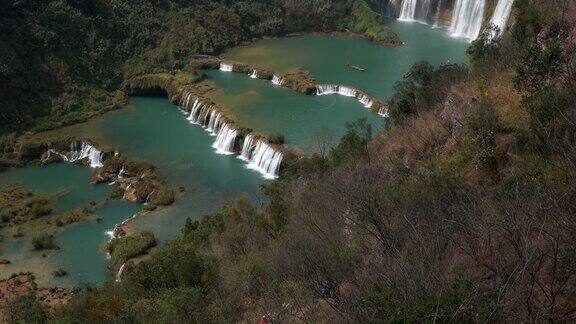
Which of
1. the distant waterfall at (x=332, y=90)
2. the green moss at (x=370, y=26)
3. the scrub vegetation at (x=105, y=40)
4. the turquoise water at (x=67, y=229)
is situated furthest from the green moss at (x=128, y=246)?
the green moss at (x=370, y=26)

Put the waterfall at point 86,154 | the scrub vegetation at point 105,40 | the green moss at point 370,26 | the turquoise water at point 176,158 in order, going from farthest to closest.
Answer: the green moss at point 370,26 < the scrub vegetation at point 105,40 < the waterfall at point 86,154 < the turquoise water at point 176,158

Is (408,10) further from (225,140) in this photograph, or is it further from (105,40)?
(225,140)

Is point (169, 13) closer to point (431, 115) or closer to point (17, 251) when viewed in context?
point (17, 251)

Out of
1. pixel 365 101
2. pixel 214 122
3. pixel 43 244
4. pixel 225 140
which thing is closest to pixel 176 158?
pixel 225 140

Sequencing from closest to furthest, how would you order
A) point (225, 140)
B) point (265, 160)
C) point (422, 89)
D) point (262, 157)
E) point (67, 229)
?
point (422, 89) < point (67, 229) < point (265, 160) < point (262, 157) < point (225, 140)

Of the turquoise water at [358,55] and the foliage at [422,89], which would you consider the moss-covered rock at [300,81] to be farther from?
the foliage at [422,89]

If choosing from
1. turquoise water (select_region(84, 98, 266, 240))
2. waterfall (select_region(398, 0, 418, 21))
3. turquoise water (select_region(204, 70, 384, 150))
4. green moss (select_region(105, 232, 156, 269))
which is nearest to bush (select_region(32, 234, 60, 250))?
green moss (select_region(105, 232, 156, 269))
